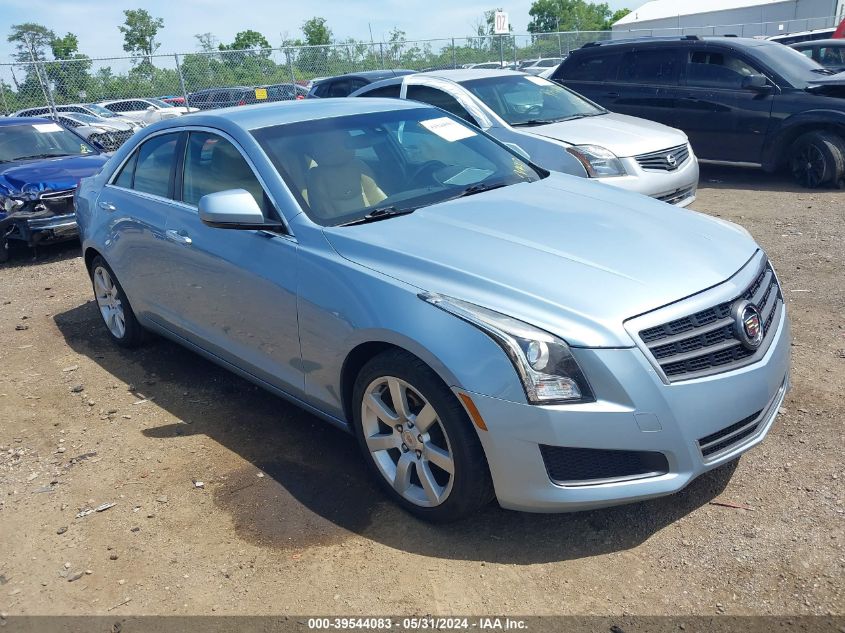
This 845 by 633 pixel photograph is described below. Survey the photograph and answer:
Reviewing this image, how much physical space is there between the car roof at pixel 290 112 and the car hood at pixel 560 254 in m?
0.96

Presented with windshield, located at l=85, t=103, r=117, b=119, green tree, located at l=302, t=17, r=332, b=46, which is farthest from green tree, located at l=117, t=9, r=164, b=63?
windshield, located at l=85, t=103, r=117, b=119

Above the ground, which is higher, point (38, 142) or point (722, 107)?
point (38, 142)

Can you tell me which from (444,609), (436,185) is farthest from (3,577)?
(436,185)

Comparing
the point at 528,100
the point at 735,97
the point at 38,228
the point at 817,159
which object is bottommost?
the point at 817,159

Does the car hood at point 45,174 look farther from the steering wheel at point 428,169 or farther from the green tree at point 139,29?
the green tree at point 139,29

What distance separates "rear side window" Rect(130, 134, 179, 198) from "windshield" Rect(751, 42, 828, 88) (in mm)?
7887

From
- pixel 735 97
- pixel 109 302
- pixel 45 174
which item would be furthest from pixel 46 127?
pixel 735 97

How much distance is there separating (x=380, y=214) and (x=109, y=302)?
2972 millimetres

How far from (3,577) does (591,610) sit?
2440 mm

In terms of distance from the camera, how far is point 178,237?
4473 millimetres

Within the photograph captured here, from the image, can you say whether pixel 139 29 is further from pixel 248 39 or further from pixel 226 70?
pixel 226 70

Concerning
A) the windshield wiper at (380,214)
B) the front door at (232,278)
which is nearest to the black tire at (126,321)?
the front door at (232,278)

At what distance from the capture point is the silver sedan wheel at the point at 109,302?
5.59m

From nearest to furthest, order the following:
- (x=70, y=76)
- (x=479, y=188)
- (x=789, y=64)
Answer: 1. (x=479, y=188)
2. (x=789, y=64)
3. (x=70, y=76)
